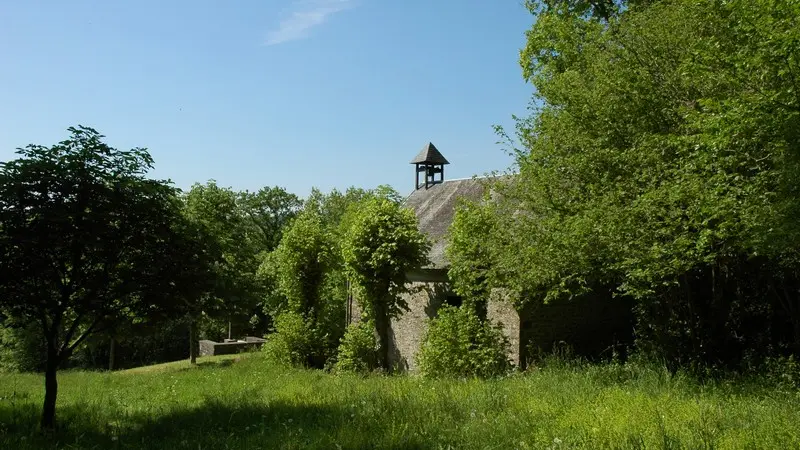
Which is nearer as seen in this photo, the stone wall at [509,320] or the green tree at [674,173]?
the green tree at [674,173]

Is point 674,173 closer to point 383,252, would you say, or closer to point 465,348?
point 465,348

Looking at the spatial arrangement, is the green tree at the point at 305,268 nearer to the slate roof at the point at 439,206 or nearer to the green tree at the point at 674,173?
the slate roof at the point at 439,206

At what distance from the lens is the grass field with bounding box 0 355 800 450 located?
6215mm

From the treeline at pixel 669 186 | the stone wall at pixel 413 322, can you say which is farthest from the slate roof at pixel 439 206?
the treeline at pixel 669 186

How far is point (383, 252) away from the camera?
15727 mm

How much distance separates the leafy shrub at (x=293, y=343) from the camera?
60.4 ft

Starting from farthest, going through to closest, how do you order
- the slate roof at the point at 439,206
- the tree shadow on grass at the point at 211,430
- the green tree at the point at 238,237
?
the slate roof at the point at 439,206 < the green tree at the point at 238,237 < the tree shadow on grass at the point at 211,430

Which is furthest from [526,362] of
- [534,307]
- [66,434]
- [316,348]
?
[66,434]

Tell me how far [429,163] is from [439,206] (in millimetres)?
4473

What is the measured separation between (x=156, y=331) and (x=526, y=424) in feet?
19.9

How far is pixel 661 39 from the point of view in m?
10.4

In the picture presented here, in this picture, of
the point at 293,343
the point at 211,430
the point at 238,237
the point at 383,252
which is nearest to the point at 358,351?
the point at 293,343

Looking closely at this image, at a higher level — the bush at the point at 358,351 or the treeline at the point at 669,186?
the treeline at the point at 669,186

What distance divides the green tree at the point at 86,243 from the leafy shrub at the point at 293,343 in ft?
31.7
